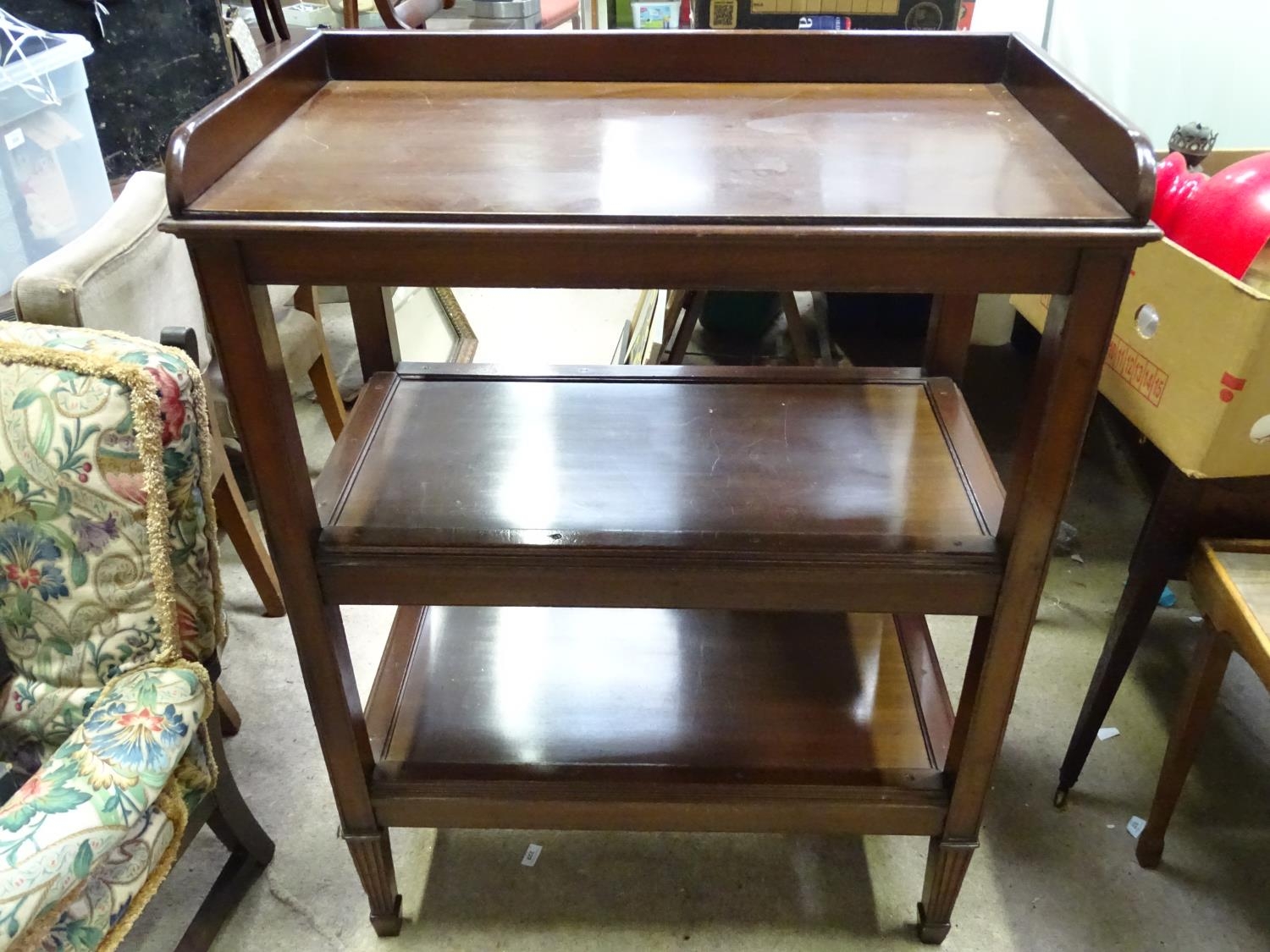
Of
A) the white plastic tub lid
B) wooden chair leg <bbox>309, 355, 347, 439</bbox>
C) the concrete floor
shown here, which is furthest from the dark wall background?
the concrete floor

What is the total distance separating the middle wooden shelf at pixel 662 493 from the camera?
0.95m

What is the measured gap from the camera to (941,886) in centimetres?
119

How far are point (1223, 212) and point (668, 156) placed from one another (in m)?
0.77

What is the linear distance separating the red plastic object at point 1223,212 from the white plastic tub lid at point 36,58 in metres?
1.61

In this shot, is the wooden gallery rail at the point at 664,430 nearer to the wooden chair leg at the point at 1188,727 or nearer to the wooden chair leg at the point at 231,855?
the wooden chair leg at the point at 231,855

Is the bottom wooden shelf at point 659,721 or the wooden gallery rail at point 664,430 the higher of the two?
the wooden gallery rail at point 664,430

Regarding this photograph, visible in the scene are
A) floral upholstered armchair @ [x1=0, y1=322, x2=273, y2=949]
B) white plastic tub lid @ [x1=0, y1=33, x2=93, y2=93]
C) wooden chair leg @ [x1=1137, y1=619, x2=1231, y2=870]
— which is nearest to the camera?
floral upholstered armchair @ [x1=0, y1=322, x2=273, y2=949]

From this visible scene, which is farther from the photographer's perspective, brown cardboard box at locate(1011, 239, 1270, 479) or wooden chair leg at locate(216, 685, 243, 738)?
wooden chair leg at locate(216, 685, 243, 738)

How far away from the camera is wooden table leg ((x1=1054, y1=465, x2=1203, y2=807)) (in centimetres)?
121

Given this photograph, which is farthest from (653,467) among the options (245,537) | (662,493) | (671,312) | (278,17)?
(278,17)

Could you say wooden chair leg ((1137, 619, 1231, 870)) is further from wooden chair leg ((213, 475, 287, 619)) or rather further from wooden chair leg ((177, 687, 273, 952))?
wooden chair leg ((213, 475, 287, 619))

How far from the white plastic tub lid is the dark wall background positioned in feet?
1.05

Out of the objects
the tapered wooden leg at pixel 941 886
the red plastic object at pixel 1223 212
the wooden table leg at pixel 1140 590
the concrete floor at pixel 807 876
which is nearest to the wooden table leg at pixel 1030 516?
the tapered wooden leg at pixel 941 886

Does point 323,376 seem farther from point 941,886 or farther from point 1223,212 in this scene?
point 1223,212
